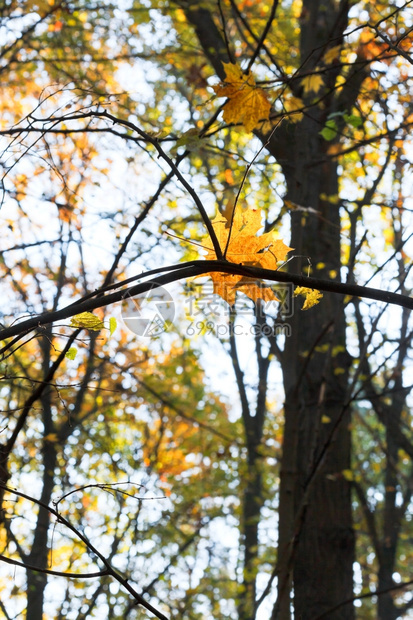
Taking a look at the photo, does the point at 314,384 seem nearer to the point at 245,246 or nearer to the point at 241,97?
the point at 241,97

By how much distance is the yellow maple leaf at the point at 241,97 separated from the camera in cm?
188

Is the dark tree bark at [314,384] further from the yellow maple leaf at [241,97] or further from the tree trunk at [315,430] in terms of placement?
the yellow maple leaf at [241,97]

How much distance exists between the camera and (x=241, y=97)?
1935mm

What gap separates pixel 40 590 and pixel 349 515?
2.56 metres

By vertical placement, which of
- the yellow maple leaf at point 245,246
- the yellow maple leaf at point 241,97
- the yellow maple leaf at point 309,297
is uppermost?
the yellow maple leaf at point 241,97

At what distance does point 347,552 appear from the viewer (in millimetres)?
3100

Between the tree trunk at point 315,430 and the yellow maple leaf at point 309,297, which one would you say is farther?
the tree trunk at point 315,430

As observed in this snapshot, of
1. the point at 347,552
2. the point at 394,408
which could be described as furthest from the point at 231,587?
the point at 347,552

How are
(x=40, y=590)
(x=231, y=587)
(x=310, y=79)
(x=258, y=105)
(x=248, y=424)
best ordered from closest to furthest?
(x=258, y=105), (x=310, y=79), (x=40, y=590), (x=248, y=424), (x=231, y=587)

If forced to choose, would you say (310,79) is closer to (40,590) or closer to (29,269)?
(29,269)

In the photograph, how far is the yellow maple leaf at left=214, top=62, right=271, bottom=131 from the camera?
188cm

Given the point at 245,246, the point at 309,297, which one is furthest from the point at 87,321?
the point at 309,297

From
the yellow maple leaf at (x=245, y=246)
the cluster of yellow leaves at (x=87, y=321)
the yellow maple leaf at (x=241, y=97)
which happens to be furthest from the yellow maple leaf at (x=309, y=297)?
the yellow maple leaf at (x=241, y=97)

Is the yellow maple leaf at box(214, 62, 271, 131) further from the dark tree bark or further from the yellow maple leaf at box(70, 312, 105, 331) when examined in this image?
the yellow maple leaf at box(70, 312, 105, 331)
